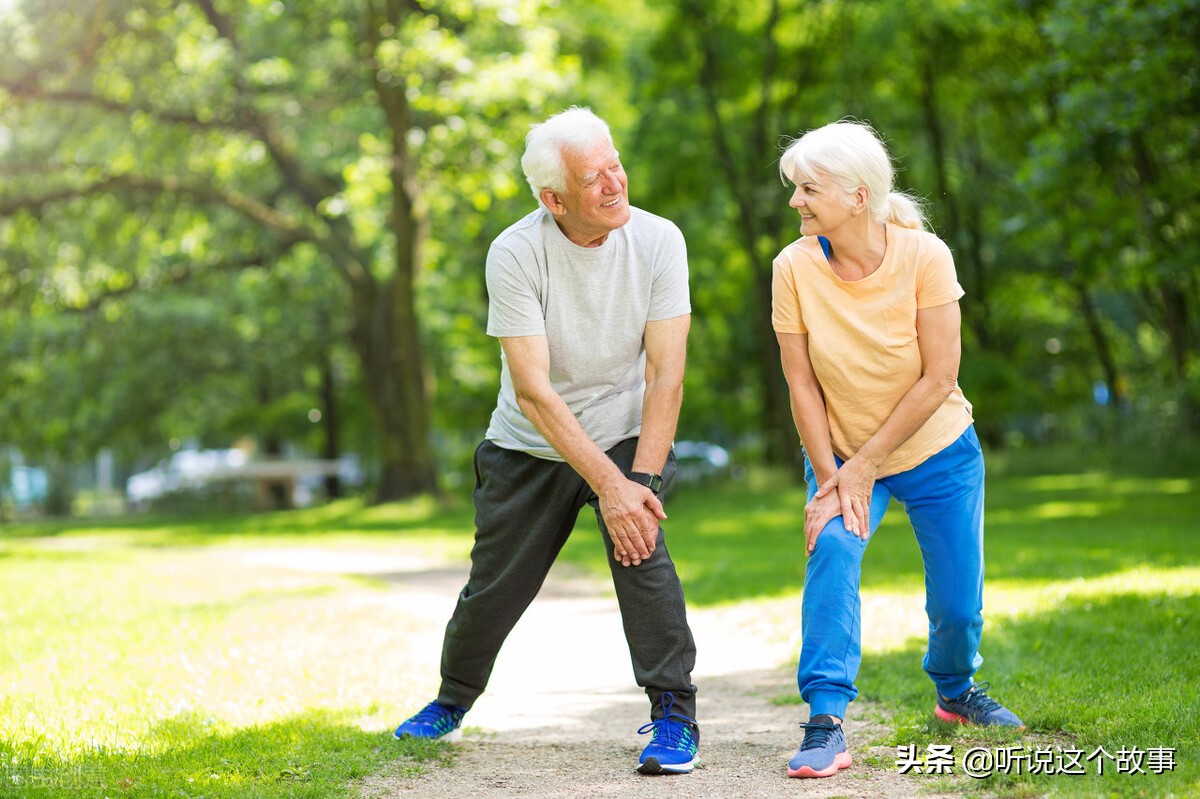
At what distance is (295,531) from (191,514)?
445 inches

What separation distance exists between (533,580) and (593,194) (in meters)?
1.36

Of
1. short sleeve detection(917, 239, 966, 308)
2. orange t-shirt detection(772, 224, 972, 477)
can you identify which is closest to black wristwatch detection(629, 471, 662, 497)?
orange t-shirt detection(772, 224, 972, 477)

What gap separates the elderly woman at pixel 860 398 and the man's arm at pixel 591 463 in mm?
526

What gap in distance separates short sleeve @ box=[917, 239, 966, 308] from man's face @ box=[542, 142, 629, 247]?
97 cm

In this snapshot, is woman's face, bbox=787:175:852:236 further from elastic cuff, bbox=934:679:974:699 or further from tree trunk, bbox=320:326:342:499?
tree trunk, bbox=320:326:342:499

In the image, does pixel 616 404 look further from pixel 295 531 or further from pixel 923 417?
pixel 295 531

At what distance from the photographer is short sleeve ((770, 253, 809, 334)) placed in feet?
14.5

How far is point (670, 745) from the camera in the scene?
4.39 metres

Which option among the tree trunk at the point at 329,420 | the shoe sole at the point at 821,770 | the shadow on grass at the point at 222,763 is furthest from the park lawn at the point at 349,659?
the tree trunk at the point at 329,420

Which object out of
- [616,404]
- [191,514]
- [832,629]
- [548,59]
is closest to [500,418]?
[616,404]

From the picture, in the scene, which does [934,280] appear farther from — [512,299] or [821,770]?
[821,770]

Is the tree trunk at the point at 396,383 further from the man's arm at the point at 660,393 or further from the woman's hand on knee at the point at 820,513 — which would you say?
the woman's hand on knee at the point at 820,513

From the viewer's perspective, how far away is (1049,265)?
30.2 meters

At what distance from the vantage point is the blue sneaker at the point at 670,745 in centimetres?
434
